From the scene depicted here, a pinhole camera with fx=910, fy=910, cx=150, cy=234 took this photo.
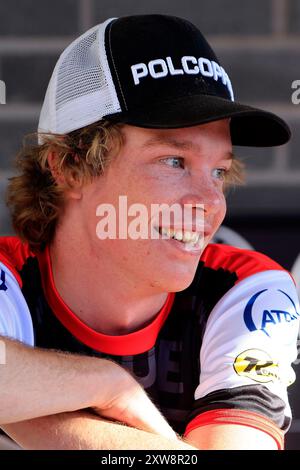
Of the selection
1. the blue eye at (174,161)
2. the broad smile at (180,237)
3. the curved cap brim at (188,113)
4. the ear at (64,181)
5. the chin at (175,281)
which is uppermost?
the curved cap brim at (188,113)

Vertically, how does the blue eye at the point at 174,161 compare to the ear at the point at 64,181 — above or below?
above

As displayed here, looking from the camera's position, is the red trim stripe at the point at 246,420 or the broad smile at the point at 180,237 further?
the broad smile at the point at 180,237

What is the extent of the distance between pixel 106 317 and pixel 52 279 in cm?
15

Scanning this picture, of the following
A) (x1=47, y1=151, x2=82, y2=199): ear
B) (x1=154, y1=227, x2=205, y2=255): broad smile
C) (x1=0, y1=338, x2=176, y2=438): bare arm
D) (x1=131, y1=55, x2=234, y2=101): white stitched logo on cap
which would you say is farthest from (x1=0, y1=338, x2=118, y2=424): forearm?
(x1=131, y1=55, x2=234, y2=101): white stitched logo on cap

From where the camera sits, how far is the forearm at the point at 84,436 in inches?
66.8

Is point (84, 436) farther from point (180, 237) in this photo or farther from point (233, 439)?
point (180, 237)

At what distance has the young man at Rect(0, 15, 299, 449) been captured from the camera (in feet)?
5.81

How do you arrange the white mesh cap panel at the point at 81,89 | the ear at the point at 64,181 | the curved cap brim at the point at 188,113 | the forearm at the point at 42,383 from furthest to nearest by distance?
1. the ear at the point at 64,181
2. the white mesh cap panel at the point at 81,89
3. the curved cap brim at the point at 188,113
4. the forearm at the point at 42,383

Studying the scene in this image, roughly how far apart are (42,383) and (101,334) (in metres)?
0.33

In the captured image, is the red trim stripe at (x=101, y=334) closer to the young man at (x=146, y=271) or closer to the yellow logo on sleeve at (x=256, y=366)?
the young man at (x=146, y=271)

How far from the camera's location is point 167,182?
191 cm

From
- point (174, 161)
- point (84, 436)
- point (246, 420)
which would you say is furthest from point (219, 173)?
point (84, 436)

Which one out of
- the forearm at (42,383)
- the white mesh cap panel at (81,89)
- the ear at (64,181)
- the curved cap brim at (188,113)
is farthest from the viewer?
the ear at (64,181)

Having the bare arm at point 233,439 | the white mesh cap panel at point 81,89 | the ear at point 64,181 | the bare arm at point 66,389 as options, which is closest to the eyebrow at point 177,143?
the white mesh cap panel at point 81,89
